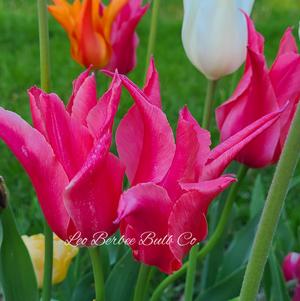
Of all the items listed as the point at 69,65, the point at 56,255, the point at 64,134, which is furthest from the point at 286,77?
the point at 69,65

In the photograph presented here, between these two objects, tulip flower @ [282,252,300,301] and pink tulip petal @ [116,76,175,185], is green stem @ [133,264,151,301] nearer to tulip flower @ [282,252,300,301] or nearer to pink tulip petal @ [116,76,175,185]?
pink tulip petal @ [116,76,175,185]

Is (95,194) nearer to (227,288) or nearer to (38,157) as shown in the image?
(38,157)

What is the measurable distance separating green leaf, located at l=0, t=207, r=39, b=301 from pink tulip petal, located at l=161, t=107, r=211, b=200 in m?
0.23

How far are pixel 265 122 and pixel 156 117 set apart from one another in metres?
0.10

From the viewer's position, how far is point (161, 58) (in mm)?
3527

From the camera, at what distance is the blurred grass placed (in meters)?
2.40

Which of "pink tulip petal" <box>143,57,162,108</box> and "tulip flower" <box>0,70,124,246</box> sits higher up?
"pink tulip petal" <box>143,57,162,108</box>

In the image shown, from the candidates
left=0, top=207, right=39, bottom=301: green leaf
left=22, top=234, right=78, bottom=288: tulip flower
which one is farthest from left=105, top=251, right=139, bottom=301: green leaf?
left=0, top=207, right=39, bottom=301: green leaf

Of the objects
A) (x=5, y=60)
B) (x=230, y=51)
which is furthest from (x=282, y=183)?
(x=5, y=60)

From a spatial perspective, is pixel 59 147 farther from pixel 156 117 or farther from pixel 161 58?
pixel 161 58

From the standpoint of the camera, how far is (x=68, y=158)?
0.72 m

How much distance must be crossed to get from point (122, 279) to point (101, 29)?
50 cm

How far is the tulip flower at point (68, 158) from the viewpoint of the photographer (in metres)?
0.70

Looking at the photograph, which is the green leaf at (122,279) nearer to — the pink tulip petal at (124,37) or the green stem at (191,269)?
the green stem at (191,269)
